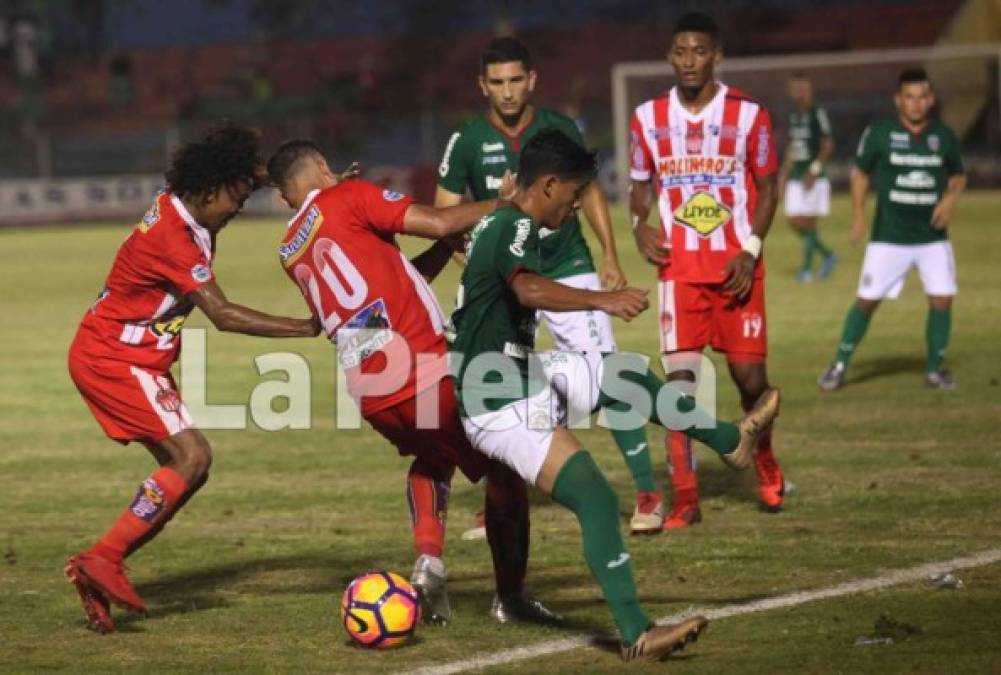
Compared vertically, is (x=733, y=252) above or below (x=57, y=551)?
above

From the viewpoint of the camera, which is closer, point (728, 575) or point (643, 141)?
point (728, 575)

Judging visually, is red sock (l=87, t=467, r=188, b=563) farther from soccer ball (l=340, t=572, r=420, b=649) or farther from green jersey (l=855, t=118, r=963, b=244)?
green jersey (l=855, t=118, r=963, b=244)

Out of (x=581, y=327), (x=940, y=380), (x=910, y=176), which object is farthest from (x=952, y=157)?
(x=581, y=327)

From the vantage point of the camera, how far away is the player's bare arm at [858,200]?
16047mm

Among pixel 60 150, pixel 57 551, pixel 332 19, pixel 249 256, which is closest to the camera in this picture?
pixel 57 551

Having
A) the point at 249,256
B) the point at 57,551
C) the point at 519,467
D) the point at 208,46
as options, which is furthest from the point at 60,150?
the point at 519,467

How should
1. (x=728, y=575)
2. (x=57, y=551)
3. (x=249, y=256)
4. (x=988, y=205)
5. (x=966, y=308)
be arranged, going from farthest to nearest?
(x=988, y=205), (x=249, y=256), (x=966, y=308), (x=57, y=551), (x=728, y=575)

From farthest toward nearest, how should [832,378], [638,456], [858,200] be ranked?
[858,200] < [832,378] < [638,456]

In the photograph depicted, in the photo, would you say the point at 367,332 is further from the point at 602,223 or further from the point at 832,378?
the point at 832,378

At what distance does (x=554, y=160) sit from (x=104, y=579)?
8.63ft

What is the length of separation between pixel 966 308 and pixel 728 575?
12.5 meters

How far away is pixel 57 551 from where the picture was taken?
32.8 ft

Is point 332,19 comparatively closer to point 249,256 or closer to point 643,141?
point 249,256

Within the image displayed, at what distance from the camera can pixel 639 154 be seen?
1049 centimetres
